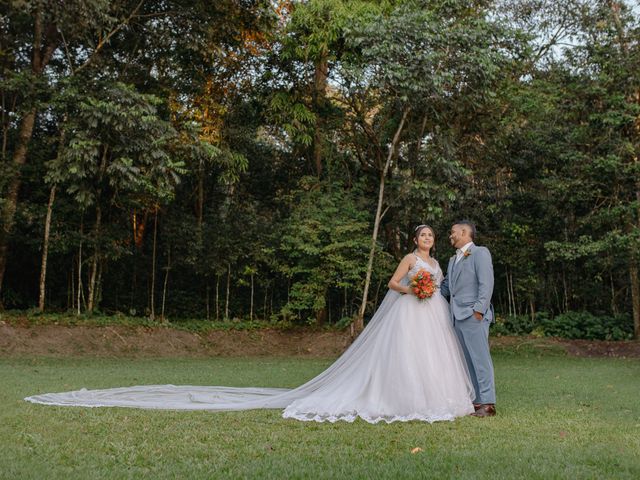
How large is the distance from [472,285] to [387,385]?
1.34 meters

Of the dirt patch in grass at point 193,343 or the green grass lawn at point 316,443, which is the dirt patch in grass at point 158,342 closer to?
the dirt patch in grass at point 193,343

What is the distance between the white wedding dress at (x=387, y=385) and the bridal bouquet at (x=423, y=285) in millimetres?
96

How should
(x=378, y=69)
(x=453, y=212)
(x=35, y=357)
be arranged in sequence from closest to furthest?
(x=35, y=357), (x=378, y=69), (x=453, y=212)

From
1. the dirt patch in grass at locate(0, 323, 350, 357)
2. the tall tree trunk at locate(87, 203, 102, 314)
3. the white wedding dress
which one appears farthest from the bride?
the tall tree trunk at locate(87, 203, 102, 314)

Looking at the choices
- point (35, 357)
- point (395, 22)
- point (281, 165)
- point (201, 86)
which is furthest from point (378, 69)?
point (35, 357)

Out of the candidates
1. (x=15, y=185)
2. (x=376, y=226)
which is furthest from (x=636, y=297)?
(x=15, y=185)

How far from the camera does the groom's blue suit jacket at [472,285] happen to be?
6426 millimetres

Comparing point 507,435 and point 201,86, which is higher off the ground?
point 201,86

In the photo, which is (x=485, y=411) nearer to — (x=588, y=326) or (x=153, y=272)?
(x=588, y=326)

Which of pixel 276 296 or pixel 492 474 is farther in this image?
pixel 276 296

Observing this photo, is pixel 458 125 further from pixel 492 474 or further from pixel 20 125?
pixel 492 474

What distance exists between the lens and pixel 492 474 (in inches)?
150

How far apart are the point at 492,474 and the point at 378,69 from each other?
12347mm

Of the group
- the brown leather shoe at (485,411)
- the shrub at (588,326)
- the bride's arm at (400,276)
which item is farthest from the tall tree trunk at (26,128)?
the shrub at (588,326)
